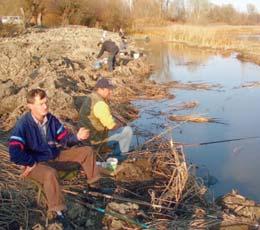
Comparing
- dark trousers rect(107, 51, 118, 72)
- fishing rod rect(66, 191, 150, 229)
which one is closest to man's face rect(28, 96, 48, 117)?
fishing rod rect(66, 191, 150, 229)

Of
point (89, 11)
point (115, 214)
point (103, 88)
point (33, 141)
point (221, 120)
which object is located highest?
point (89, 11)

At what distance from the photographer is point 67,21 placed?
41.6 meters

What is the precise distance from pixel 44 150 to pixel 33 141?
19 centimetres

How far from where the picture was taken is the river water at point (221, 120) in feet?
25.2

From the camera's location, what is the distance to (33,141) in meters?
5.00

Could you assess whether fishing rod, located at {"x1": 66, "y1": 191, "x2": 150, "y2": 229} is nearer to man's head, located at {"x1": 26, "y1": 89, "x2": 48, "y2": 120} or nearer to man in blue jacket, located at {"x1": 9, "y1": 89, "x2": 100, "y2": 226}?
man in blue jacket, located at {"x1": 9, "y1": 89, "x2": 100, "y2": 226}

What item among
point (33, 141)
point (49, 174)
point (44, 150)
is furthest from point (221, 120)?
point (49, 174)

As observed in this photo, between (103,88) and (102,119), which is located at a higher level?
(103,88)

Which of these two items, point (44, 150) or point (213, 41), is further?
point (213, 41)

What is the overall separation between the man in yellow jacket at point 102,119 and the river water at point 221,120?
4.92ft

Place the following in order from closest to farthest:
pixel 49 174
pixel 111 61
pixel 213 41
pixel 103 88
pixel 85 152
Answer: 1. pixel 49 174
2. pixel 85 152
3. pixel 103 88
4. pixel 111 61
5. pixel 213 41

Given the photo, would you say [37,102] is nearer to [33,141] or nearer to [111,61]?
[33,141]

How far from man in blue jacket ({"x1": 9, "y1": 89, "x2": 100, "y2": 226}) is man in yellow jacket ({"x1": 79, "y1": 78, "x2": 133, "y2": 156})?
3.86 ft

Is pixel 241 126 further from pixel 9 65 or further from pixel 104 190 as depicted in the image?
pixel 9 65
